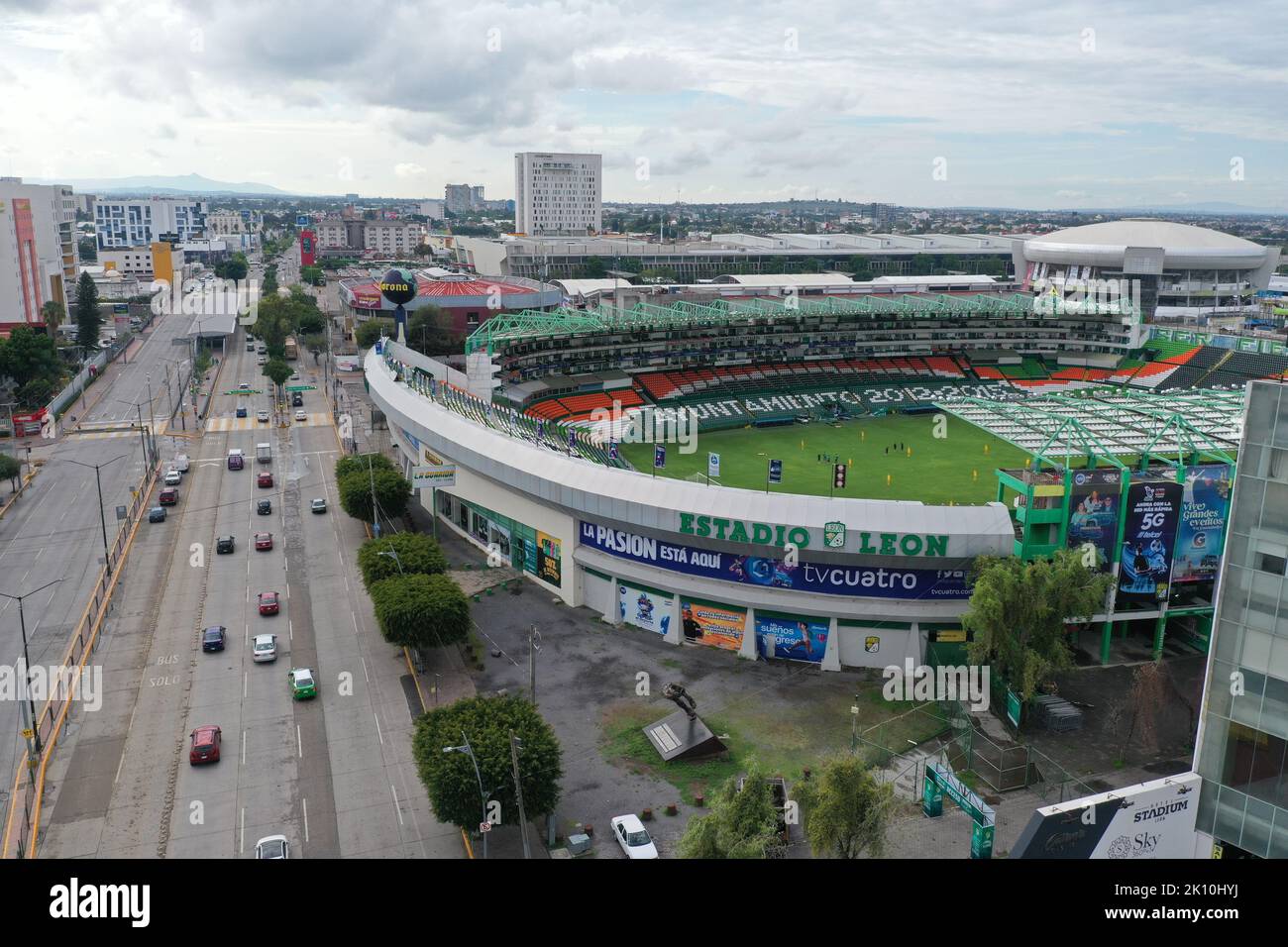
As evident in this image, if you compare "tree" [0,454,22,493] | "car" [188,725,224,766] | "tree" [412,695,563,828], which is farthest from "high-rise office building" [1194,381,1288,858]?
"tree" [0,454,22,493]

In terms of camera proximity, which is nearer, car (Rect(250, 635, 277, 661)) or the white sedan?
the white sedan

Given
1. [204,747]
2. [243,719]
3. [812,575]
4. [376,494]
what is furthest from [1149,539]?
[376,494]

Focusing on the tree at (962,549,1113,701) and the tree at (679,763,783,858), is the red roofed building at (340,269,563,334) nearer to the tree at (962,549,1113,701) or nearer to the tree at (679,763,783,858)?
the tree at (962,549,1113,701)

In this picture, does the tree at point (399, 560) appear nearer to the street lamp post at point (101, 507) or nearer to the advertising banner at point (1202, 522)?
the street lamp post at point (101, 507)

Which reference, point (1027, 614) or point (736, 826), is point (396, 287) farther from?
point (736, 826)

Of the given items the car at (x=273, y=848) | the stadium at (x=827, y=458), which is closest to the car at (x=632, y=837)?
the car at (x=273, y=848)

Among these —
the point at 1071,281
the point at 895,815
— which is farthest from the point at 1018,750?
the point at 1071,281
